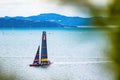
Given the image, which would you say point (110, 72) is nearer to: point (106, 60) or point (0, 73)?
point (106, 60)

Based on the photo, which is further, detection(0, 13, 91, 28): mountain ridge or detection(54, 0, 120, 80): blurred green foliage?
detection(0, 13, 91, 28): mountain ridge

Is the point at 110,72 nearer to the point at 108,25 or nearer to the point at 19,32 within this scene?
the point at 108,25

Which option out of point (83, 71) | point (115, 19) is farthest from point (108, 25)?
point (83, 71)

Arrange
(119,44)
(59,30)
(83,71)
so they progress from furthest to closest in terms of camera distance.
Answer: (83,71)
(59,30)
(119,44)

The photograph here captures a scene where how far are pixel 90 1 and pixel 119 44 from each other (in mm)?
39

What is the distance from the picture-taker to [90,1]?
0.16m

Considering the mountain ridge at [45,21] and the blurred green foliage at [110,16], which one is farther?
the mountain ridge at [45,21]

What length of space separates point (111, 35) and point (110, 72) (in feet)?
0.11

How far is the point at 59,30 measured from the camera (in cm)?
30

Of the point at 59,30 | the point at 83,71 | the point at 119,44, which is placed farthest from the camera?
the point at 83,71

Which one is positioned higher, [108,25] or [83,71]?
[108,25]

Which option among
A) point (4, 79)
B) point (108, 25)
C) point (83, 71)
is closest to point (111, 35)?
point (108, 25)

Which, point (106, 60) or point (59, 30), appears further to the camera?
point (59, 30)

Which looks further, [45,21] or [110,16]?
[45,21]
